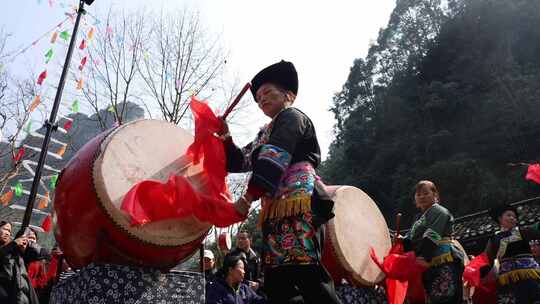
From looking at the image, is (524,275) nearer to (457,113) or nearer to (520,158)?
(520,158)

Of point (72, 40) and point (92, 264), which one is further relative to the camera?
point (72, 40)

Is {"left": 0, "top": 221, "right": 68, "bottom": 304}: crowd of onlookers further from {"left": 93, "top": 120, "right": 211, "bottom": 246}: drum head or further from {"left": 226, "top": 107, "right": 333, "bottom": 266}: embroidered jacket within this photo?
{"left": 226, "top": 107, "right": 333, "bottom": 266}: embroidered jacket

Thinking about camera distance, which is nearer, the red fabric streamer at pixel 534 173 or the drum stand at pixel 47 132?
the drum stand at pixel 47 132

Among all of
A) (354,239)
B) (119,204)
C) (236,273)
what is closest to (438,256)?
(354,239)

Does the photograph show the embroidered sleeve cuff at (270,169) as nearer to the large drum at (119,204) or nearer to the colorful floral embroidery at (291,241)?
the colorful floral embroidery at (291,241)

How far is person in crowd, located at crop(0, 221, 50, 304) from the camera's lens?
3.15m

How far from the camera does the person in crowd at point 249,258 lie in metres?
4.69

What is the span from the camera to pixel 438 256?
130 inches

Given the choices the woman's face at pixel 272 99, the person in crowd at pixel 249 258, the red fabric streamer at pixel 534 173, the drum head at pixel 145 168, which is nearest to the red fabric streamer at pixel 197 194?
the drum head at pixel 145 168

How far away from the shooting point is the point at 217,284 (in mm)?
3777

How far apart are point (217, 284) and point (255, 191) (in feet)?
7.22

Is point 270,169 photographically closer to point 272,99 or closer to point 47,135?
point 272,99

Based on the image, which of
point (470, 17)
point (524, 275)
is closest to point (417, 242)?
point (524, 275)

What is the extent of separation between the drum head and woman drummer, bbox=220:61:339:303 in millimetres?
383
